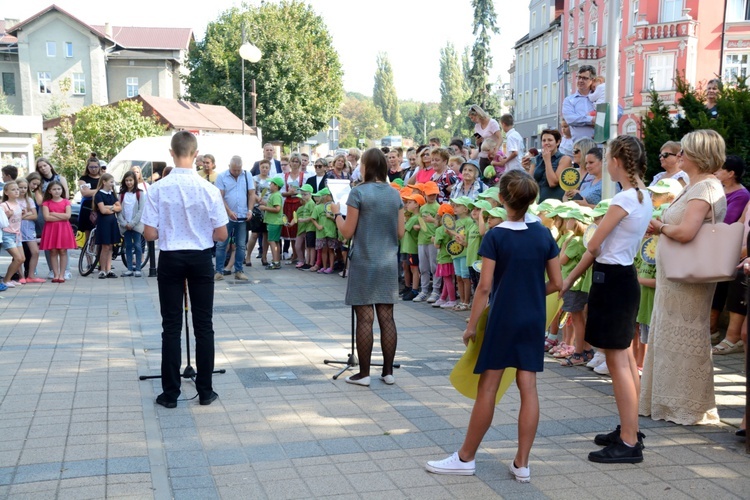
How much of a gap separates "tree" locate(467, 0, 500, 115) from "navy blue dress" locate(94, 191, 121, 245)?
57.1 m

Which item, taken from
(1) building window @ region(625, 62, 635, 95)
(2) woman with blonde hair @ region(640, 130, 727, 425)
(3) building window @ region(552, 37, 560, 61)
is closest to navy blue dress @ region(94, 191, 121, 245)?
(2) woman with blonde hair @ region(640, 130, 727, 425)

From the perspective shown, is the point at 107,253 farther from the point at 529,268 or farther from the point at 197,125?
the point at 197,125

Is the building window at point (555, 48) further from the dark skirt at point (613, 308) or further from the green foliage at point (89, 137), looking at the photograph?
the dark skirt at point (613, 308)

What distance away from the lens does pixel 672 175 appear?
8594 millimetres

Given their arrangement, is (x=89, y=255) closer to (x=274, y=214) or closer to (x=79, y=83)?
(x=274, y=214)

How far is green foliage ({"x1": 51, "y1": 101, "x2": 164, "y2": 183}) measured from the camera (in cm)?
3616

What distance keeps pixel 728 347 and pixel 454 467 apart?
465cm

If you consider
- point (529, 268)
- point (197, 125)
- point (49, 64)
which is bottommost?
point (529, 268)

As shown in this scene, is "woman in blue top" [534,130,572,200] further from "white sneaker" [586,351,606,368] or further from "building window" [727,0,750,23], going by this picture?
"building window" [727,0,750,23]

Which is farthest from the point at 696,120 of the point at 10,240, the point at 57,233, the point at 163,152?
the point at 163,152

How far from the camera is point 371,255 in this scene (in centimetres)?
710

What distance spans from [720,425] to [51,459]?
4.64 m

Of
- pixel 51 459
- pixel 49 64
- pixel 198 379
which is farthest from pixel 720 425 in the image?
pixel 49 64

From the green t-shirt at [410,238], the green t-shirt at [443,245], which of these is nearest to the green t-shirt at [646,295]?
the green t-shirt at [443,245]
